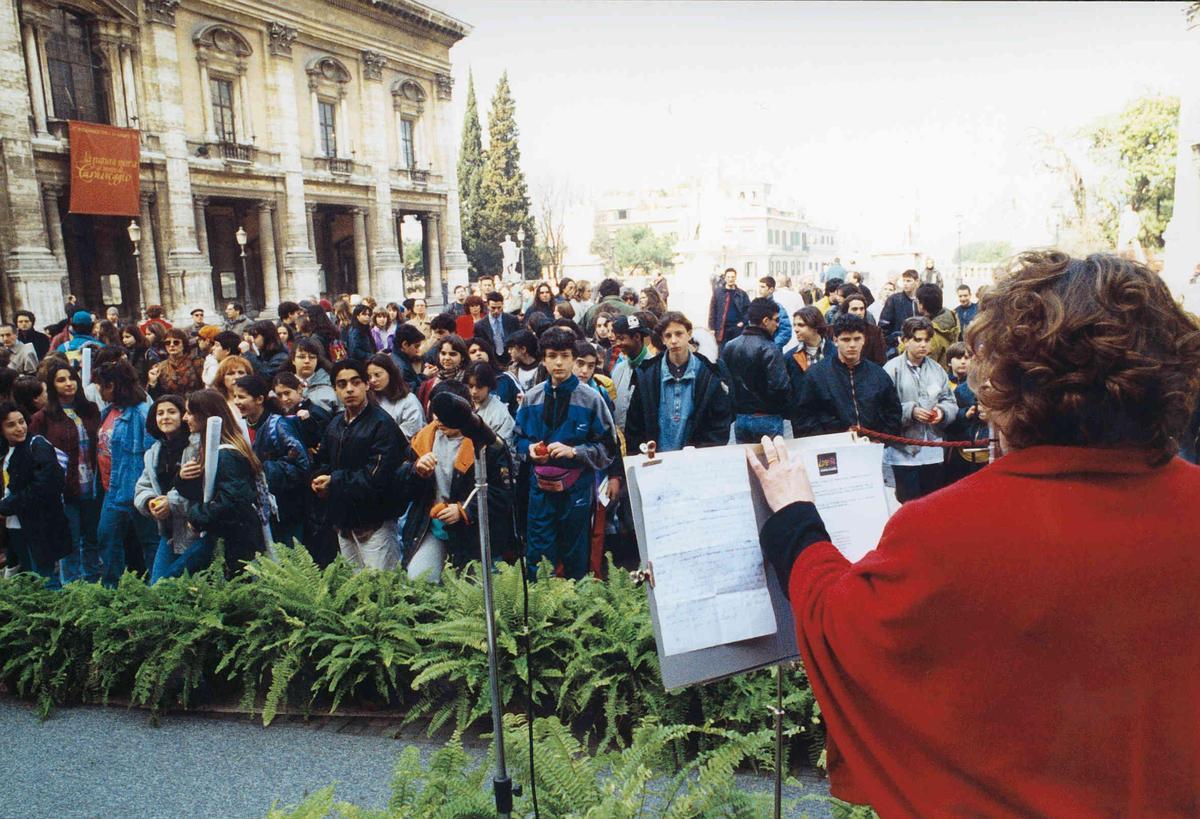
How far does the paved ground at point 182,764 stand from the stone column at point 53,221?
24222 millimetres

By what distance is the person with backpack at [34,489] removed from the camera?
242 inches

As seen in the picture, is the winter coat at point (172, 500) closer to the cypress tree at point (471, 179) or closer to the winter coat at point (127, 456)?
the winter coat at point (127, 456)

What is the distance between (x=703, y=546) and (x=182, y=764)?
145 inches

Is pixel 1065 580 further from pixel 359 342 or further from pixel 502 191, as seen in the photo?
pixel 502 191

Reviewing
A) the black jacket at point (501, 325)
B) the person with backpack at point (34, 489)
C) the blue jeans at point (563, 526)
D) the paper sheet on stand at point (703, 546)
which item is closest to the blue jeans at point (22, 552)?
the person with backpack at point (34, 489)

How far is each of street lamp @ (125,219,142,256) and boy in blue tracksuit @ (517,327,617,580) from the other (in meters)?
24.9

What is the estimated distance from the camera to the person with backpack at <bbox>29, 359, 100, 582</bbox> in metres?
6.78

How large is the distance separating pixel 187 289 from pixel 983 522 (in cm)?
3144

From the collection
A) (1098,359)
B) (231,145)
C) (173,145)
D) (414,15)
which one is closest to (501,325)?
(1098,359)

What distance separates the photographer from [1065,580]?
138 cm

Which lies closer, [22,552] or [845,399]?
[845,399]

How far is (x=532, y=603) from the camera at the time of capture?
4.70m

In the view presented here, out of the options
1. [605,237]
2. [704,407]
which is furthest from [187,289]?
[605,237]

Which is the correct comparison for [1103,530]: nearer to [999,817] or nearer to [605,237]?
[999,817]
